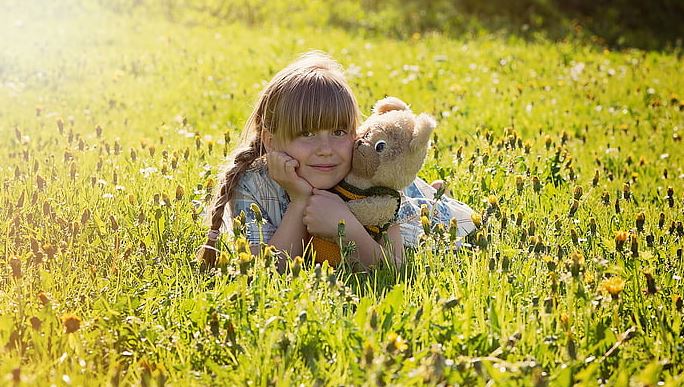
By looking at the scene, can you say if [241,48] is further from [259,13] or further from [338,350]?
[338,350]

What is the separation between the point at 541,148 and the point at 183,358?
3616 mm

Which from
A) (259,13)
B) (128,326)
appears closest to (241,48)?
(259,13)

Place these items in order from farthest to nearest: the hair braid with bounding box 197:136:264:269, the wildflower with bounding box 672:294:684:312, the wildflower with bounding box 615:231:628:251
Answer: the hair braid with bounding box 197:136:264:269, the wildflower with bounding box 615:231:628:251, the wildflower with bounding box 672:294:684:312

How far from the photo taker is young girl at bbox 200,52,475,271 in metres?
3.77

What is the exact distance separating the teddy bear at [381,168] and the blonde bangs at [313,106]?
0.41 feet

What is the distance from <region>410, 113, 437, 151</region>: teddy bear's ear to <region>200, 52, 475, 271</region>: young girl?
11.9 inches

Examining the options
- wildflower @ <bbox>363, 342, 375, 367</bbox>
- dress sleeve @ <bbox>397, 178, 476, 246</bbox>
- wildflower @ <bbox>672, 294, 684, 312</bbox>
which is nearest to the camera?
wildflower @ <bbox>363, 342, 375, 367</bbox>

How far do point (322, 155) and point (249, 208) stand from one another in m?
0.43

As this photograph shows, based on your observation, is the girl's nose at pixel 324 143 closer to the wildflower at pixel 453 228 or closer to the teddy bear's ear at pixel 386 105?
the teddy bear's ear at pixel 386 105

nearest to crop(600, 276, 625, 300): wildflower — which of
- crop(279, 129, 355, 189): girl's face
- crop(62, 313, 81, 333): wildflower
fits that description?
crop(279, 129, 355, 189): girl's face

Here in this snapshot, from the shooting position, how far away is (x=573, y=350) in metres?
2.79

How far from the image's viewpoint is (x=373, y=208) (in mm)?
3807

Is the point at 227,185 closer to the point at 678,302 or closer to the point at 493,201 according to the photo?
the point at 493,201

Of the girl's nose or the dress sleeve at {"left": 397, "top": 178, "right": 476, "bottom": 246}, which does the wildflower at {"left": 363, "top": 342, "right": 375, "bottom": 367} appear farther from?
the dress sleeve at {"left": 397, "top": 178, "right": 476, "bottom": 246}
